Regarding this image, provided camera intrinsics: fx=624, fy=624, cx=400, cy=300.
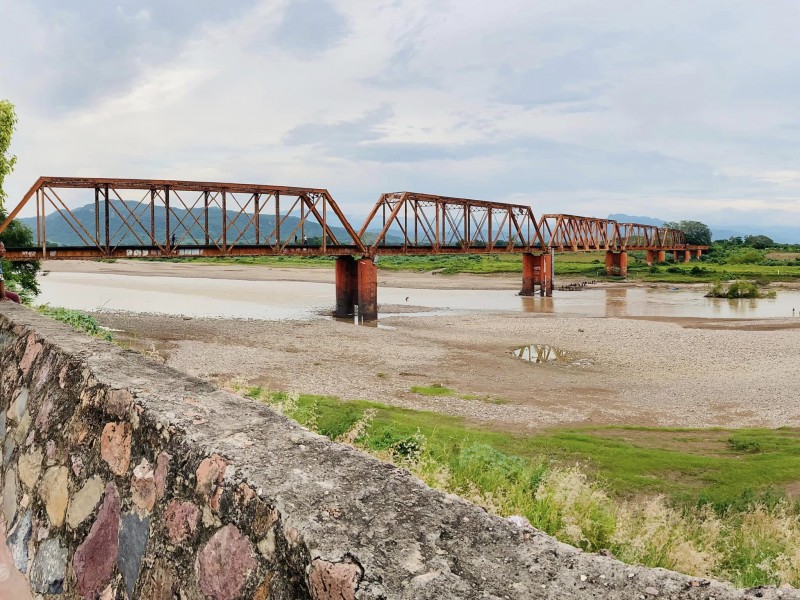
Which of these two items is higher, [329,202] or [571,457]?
[329,202]

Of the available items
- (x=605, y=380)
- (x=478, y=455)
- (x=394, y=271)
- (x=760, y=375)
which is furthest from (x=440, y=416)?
(x=394, y=271)

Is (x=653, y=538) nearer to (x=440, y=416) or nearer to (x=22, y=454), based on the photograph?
(x=22, y=454)

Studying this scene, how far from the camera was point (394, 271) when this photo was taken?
96.2 metres

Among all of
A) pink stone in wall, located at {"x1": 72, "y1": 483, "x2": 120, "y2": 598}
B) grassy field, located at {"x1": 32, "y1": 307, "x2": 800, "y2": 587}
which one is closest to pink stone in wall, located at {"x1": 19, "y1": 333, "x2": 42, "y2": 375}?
pink stone in wall, located at {"x1": 72, "y1": 483, "x2": 120, "y2": 598}

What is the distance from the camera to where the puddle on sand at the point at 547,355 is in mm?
26281

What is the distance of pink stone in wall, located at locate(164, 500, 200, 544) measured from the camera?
8.88 feet

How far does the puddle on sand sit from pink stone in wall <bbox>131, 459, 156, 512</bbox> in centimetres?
2398

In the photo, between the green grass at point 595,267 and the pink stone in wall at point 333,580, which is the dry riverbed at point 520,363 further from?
the green grass at point 595,267

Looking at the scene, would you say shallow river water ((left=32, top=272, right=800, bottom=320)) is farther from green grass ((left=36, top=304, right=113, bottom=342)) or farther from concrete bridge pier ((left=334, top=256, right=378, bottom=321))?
green grass ((left=36, top=304, right=113, bottom=342))

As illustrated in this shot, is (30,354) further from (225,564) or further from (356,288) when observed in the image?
(356,288)

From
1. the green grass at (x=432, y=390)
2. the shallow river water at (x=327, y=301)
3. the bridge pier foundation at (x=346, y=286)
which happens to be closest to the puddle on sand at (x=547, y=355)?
the green grass at (x=432, y=390)

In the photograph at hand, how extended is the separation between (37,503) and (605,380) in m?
20.7

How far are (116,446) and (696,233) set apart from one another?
156595mm

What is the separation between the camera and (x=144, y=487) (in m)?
3.07
